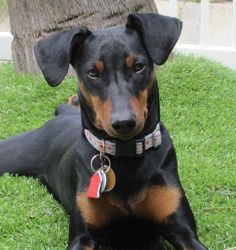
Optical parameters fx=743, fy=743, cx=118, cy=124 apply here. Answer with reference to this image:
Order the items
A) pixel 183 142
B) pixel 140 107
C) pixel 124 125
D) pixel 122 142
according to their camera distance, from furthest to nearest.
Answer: pixel 183 142
pixel 122 142
pixel 140 107
pixel 124 125

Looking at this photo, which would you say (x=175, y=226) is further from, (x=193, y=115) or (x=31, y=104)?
(x=31, y=104)

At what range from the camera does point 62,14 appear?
20.4ft

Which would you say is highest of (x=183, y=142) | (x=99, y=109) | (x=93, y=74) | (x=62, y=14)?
(x=93, y=74)

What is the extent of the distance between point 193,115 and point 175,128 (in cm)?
25


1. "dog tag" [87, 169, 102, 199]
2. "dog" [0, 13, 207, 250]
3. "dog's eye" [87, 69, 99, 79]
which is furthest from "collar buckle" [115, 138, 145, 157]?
"dog's eye" [87, 69, 99, 79]

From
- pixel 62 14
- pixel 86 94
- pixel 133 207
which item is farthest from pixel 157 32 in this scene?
pixel 62 14

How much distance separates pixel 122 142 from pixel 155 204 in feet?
1.16

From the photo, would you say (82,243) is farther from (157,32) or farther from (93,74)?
(157,32)

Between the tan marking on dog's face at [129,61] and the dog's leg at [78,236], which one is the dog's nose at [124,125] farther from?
the dog's leg at [78,236]

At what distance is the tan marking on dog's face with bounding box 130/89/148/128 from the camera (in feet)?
10.9

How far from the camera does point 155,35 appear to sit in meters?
3.53

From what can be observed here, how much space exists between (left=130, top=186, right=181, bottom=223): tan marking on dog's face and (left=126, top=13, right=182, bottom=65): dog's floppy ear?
657 millimetres

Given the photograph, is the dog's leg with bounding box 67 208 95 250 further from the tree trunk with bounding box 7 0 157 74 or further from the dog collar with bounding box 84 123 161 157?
the tree trunk with bounding box 7 0 157 74

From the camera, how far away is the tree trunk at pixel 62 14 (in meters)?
6.17
